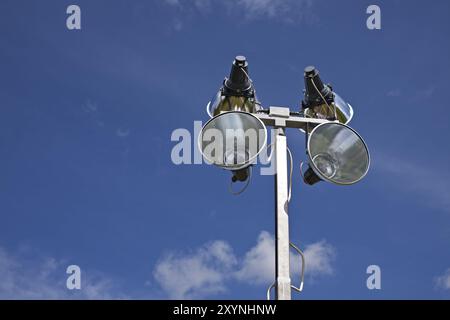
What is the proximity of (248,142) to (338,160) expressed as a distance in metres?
0.81

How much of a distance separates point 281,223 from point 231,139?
882 mm

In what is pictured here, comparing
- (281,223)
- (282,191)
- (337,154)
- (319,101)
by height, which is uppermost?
(319,101)

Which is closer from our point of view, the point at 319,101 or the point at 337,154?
the point at 337,154

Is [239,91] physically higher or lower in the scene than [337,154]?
higher

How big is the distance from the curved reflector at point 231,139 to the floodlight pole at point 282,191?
14cm

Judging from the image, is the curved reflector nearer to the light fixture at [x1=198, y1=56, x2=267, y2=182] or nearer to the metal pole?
the light fixture at [x1=198, y1=56, x2=267, y2=182]

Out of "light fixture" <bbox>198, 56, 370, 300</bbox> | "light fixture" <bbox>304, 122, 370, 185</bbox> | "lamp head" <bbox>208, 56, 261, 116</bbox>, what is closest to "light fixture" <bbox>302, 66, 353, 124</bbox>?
"light fixture" <bbox>198, 56, 370, 300</bbox>

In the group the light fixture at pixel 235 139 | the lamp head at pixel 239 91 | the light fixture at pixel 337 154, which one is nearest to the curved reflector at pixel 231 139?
the light fixture at pixel 235 139

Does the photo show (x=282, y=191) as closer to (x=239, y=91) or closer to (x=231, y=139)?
(x=231, y=139)

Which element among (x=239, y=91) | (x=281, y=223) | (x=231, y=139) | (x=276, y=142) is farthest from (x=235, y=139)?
(x=281, y=223)

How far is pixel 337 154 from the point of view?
4.96 meters

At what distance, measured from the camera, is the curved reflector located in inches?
187
